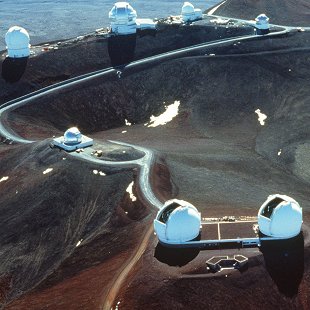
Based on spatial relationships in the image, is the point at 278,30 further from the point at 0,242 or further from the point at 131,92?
the point at 0,242

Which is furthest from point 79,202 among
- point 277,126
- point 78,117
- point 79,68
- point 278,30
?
point 278,30

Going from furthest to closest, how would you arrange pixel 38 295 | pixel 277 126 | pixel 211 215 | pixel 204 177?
pixel 277 126 → pixel 204 177 → pixel 211 215 → pixel 38 295

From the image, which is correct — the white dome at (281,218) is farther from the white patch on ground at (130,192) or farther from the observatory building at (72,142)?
the observatory building at (72,142)

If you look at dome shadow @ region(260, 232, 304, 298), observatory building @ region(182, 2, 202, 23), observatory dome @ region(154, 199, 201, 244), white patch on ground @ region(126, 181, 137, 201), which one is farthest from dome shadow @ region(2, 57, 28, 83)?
dome shadow @ region(260, 232, 304, 298)

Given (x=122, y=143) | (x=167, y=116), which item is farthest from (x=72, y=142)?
(x=167, y=116)

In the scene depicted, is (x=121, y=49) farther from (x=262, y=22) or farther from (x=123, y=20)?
(x=262, y=22)

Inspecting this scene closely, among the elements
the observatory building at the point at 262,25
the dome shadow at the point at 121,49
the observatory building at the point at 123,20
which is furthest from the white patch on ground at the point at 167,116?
the observatory building at the point at 262,25

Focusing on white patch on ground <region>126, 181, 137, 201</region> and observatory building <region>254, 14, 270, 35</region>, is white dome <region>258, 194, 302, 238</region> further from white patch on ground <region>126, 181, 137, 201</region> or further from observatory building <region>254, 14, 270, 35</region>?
observatory building <region>254, 14, 270, 35</region>

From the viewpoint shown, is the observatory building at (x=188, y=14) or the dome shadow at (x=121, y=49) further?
the observatory building at (x=188, y=14)
